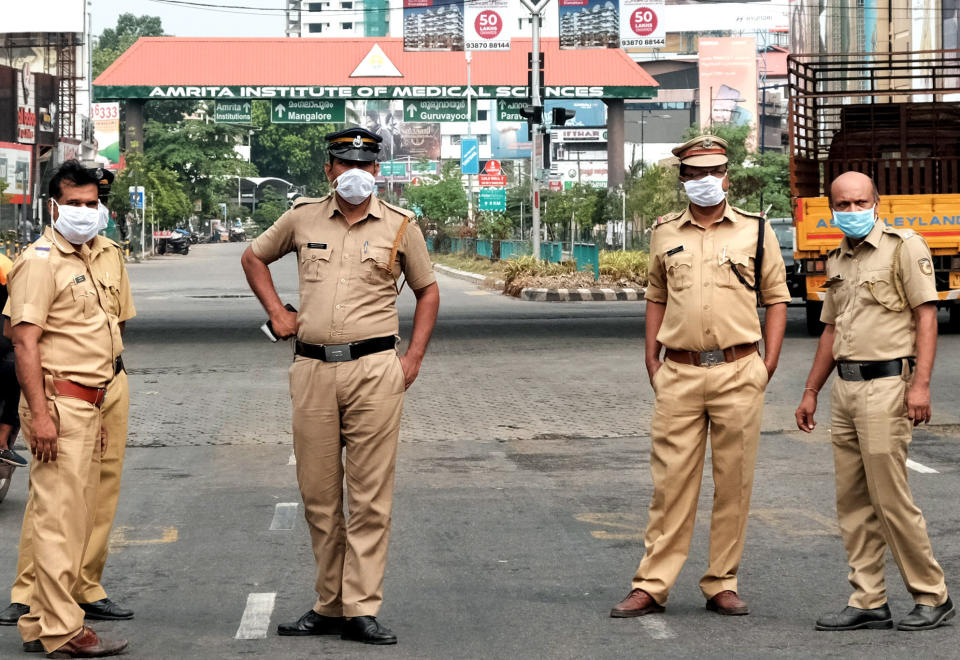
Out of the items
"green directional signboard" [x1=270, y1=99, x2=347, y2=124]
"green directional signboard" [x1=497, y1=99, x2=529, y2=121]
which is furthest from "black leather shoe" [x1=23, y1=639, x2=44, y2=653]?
"green directional signboard" [x1=270, y1=99, x2=347, y2=124]

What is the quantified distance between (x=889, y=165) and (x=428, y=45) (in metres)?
25.3

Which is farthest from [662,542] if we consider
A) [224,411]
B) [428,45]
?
[428,45]

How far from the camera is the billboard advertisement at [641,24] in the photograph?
4428 centimetres

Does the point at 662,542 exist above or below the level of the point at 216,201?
below

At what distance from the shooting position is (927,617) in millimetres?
6129

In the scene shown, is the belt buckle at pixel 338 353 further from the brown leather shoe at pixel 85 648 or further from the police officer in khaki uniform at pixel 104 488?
the brown leather shoe at pixel 85 648

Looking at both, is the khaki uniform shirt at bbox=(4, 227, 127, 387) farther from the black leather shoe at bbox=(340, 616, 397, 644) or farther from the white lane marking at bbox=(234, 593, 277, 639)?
the black leather shoe at bbox=(340, 616, 397, 644)

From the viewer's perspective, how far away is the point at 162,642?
19.8ft

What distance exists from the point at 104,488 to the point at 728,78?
105 m

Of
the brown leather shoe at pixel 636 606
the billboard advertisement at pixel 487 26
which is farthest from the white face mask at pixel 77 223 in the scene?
the billboard advertisement at pixel 487 26

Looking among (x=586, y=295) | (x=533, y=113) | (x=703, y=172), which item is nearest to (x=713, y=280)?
(x=703, y=172)

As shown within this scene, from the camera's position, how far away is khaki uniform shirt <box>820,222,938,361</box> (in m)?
6.16

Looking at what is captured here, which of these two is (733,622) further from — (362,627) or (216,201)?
(216,201)

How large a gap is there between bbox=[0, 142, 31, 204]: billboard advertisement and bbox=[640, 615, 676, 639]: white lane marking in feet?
160
